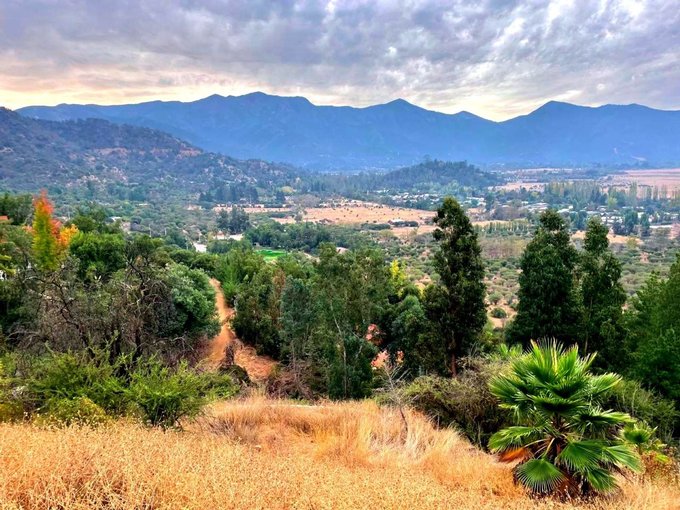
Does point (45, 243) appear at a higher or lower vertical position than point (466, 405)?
higher

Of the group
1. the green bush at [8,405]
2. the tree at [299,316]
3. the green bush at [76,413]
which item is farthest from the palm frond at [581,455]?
the tree at [299,316]

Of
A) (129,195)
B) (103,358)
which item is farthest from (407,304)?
Answer: (129,195)

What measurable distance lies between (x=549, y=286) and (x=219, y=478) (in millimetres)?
12384

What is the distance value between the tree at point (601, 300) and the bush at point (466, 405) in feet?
21.2

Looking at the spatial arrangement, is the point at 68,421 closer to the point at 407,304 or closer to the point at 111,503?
the point at 111,503

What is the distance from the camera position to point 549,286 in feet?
45.1

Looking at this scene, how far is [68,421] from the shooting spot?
5.64 m

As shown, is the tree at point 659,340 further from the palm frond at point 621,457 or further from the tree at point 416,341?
the palm frond at point 621,457

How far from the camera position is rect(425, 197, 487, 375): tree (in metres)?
13.2

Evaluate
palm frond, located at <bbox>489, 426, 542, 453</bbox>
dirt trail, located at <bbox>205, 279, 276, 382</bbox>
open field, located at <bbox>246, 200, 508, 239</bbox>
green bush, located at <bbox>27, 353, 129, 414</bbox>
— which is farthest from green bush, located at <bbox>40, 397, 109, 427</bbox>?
open field, located at <bbox>246, 200, 508, 239</bbox>

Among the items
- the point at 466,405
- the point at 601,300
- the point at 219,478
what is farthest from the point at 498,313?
the point at 219,478

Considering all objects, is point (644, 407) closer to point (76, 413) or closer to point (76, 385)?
point (76, 413)

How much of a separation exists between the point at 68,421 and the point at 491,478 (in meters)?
5.13

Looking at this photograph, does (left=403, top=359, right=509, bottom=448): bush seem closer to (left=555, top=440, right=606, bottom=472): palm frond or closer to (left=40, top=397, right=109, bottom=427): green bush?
(left=555, top=440, right=606, bottom=472): palm frond
